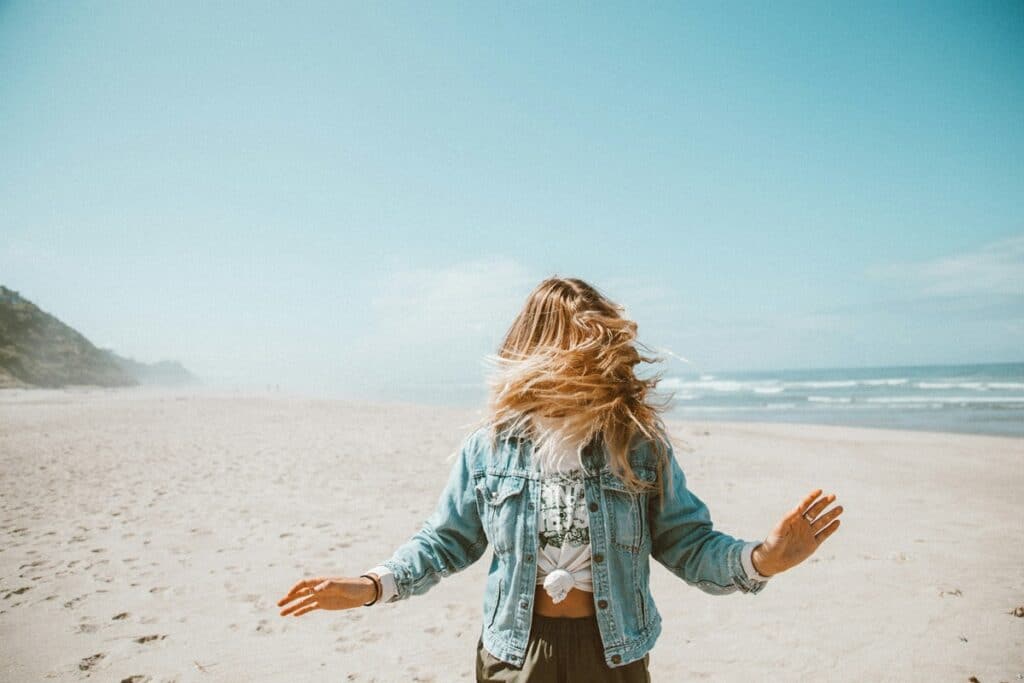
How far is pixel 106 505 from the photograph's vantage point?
8859 millimetres

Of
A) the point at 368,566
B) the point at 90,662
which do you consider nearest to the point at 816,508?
the point at 90,662

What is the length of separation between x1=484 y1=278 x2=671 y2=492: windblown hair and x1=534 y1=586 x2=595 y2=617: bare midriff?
0.42 metres

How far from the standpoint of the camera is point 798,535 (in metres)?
1.75

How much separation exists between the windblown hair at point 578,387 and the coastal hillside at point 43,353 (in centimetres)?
4330

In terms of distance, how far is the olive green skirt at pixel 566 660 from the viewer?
6.10 feet

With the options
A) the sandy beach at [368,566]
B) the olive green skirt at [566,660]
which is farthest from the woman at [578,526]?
the sandy beach at [368,566]

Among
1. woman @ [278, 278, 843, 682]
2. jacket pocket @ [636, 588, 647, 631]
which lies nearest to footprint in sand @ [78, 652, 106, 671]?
woman @ [278, 278, 843, 682]

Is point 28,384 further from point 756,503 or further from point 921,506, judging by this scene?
point 921,506

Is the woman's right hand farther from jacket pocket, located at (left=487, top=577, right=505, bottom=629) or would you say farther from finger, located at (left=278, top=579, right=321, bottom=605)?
jacket pocket, located at (left=487, top=577, right=505, bottom=629)

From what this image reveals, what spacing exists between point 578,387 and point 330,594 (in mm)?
1157

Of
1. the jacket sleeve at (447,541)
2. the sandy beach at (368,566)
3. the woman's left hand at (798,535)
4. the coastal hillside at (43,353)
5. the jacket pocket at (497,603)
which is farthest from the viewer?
the coastal hillside at (43,353)

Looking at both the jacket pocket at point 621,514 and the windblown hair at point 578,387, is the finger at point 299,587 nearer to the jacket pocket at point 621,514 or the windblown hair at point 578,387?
the windblown hair at point 578,387

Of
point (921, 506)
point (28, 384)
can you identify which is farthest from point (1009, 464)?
point (28, 384)

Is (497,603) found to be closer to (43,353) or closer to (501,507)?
(501,507)
